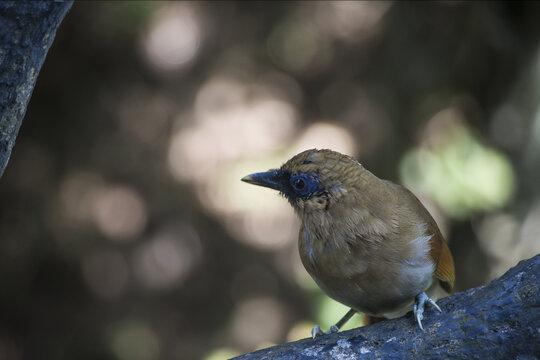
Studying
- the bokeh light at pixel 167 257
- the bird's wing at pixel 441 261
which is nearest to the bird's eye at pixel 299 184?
the bird's wing at pixel 441 261

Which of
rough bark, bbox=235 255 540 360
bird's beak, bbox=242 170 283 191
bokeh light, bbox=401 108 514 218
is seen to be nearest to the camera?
rough bark, bbox=235 255 540 360

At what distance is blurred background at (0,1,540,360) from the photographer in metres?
4.93

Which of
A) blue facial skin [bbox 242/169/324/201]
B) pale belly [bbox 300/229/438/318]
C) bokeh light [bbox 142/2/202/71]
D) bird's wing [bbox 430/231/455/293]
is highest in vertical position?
bokeh light [bbox 142/2/202/71]

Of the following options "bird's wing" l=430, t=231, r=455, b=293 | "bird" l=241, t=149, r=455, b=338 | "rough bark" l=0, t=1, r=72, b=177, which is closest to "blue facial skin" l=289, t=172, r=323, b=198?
"bird" l=241, t=149, r=455, b=338

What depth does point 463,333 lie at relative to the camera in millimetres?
2311

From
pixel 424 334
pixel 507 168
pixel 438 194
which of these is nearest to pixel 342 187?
pixel 424 334

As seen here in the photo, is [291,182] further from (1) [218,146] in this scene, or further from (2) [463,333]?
(1) [218,146]

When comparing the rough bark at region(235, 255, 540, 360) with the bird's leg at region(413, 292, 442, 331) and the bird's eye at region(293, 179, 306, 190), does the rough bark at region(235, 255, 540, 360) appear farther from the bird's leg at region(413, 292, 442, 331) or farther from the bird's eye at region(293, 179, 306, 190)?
the bird's eye at region(293, 179, 306, 190)

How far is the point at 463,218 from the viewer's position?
4.79 meters

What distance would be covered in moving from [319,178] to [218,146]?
8.24 feet

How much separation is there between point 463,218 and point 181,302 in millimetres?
2446

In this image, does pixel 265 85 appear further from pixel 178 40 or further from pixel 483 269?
pixel 483 269

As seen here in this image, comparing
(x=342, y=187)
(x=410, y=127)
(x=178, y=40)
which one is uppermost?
(x=178, y=40)

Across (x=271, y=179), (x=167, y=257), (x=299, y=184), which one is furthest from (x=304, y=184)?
(x=167, y=257)
